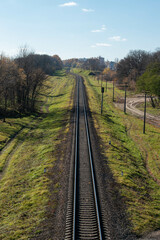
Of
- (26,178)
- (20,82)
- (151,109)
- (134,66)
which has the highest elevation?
(134,66)

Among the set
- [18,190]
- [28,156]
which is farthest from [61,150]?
[18,190]

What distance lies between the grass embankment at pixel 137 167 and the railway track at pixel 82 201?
2238 millimetres

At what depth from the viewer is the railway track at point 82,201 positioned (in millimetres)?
12734

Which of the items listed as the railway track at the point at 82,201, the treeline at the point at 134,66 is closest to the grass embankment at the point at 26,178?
the railway track at the point at 82,201

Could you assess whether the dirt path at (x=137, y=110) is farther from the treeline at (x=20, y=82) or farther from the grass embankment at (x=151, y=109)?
the treeline at (x=20, y=82)

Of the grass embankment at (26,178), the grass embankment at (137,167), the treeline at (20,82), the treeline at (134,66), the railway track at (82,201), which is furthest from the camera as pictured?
the treeline at (134,66)

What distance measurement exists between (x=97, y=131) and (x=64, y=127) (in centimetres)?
581

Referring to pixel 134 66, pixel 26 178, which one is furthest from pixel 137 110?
pixel 134 66

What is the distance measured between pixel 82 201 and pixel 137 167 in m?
10.1

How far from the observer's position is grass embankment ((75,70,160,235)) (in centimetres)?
1489

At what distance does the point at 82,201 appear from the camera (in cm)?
1561

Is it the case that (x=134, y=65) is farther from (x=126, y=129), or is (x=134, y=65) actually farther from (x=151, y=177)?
(x=151, y=177)

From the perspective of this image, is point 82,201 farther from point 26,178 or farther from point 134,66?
point 134,66

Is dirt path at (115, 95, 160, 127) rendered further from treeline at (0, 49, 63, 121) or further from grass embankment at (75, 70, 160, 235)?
treeline at (0, 49, 63, 121)
